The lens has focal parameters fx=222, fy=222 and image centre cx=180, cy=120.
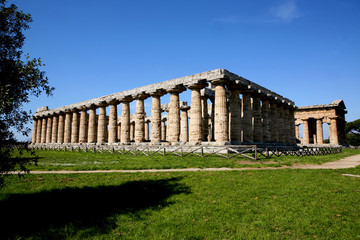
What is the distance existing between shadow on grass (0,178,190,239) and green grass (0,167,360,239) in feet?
0.08

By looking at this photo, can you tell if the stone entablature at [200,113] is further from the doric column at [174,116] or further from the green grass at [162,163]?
the green grass at [162,163]

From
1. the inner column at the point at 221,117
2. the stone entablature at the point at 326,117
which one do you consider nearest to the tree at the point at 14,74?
the inner column at the point at 221,117

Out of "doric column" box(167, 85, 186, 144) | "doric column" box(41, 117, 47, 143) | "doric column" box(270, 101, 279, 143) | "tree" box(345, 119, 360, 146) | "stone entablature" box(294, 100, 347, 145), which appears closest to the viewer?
"doric column" box(167, 85, 186, 144)

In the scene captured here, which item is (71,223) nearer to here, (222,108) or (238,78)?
(222,108)

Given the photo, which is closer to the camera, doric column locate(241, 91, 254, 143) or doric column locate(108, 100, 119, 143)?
doric column locate(241, 91, 254, 143)

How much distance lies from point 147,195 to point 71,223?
303 cm

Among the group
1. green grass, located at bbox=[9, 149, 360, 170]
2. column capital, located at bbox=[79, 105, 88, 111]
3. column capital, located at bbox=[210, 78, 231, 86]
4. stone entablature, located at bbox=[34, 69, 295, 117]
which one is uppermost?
stone entablature, located at bbox=[34, 69, 295, 117]

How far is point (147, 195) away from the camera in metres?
8.73

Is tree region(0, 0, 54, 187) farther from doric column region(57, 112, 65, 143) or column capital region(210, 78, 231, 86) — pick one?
doric column region(57, 112, 65, 143)

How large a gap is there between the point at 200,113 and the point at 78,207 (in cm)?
2181

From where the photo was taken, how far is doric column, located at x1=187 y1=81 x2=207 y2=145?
27.5 m

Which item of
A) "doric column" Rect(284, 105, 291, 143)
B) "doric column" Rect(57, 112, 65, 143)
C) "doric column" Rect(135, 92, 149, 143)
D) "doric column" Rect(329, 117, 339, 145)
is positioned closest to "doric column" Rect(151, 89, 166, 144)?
"doric column" Rect(135, 92, 149, 143)

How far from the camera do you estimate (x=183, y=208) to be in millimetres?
7355

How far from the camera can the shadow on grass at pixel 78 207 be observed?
6.07m
